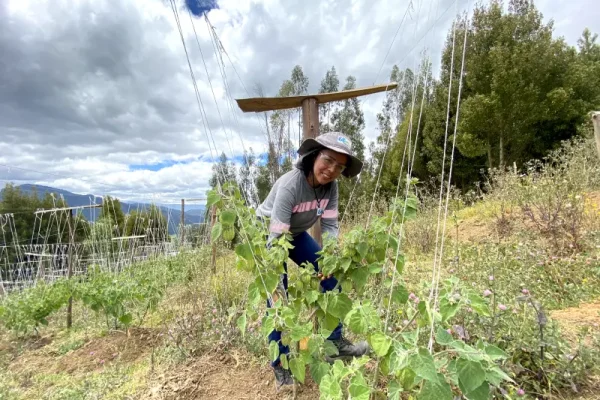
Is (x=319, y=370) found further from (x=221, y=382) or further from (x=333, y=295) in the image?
(x=221, y=382)

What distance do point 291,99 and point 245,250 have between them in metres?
1.43

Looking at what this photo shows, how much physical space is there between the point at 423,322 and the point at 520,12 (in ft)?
36.9

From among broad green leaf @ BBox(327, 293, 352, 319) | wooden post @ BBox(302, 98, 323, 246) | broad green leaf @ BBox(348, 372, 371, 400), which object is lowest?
broad green leaf @ BBox(348, 372, 371, 400)

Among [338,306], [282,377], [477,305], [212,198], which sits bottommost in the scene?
[282,377]

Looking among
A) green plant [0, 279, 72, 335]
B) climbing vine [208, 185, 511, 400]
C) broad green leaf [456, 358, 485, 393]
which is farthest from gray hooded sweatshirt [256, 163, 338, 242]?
green plant [0, 279, 72, 335]

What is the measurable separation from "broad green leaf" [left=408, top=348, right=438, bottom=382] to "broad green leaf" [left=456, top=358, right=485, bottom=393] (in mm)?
51

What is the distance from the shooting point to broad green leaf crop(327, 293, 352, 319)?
1.02 meters

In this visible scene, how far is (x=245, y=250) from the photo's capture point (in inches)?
42.2

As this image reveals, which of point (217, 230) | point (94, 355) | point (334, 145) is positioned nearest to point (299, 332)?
point (217, 230)

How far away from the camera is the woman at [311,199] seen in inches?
57.8

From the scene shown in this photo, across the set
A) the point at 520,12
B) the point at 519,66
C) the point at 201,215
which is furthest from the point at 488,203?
the point at 520,12

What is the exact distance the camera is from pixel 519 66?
804 centimetres

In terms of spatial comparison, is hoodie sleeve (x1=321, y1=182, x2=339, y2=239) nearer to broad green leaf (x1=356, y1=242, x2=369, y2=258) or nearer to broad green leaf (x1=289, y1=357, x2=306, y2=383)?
broad green leaf (x1=356, y1=242, x2=369, y2=258)

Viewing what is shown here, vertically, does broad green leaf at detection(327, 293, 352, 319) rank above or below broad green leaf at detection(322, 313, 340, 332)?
above
